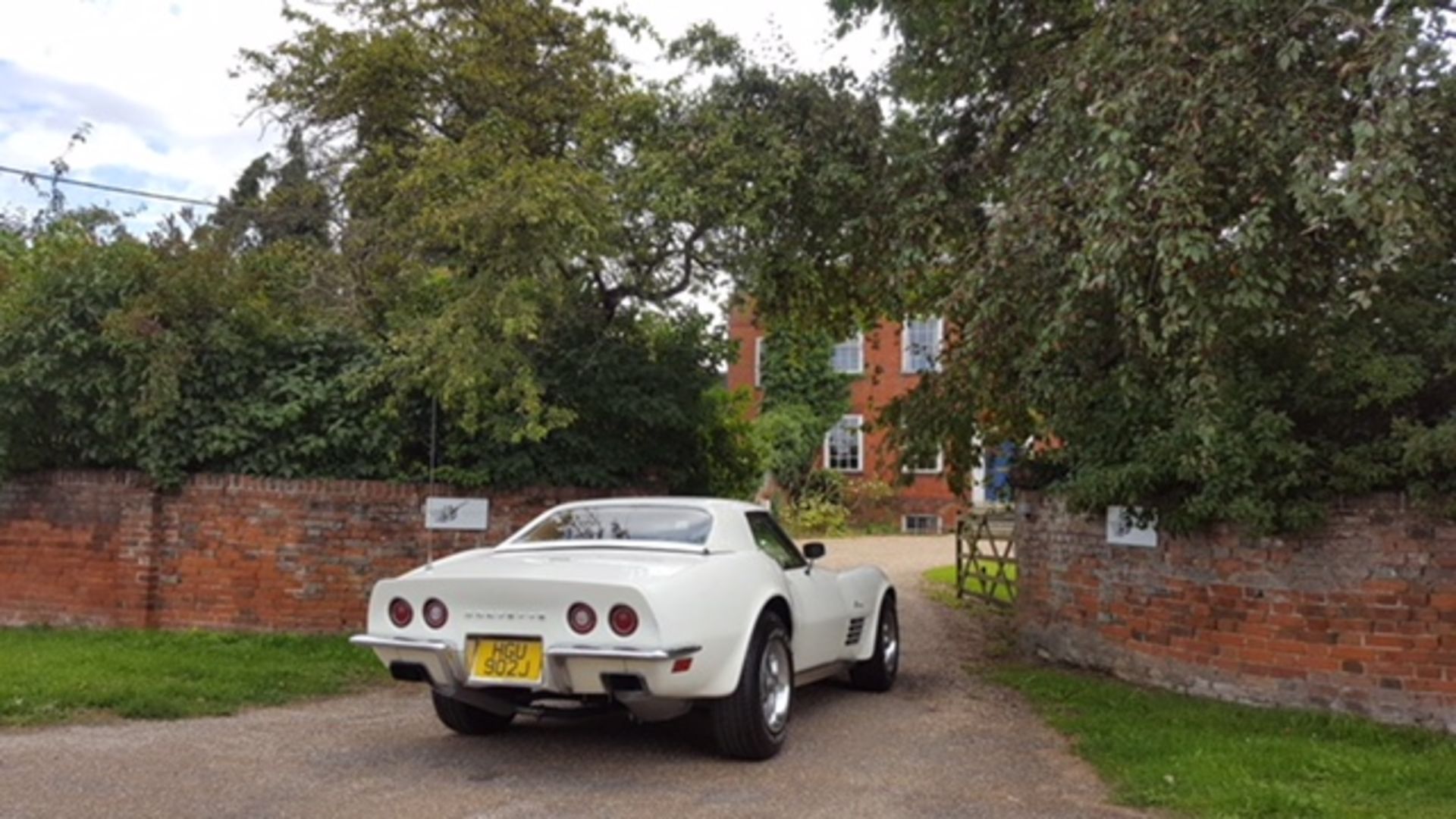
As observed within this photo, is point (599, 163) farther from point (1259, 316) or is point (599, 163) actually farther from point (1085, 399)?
point (1259, 316)

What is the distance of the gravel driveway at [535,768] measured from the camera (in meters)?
5.32

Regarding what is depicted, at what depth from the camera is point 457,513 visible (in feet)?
35.7

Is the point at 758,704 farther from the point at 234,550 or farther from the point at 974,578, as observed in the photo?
the point at 974,578

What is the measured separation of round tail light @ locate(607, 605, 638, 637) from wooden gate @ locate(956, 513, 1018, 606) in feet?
31.9

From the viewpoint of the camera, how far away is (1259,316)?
7.00 m

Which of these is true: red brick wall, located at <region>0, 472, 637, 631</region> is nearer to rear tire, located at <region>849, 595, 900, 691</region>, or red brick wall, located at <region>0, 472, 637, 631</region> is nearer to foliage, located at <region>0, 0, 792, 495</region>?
foliage, located at <region>0, 0, 792, 495</region>

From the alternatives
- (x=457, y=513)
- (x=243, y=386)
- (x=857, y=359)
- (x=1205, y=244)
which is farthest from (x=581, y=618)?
(x=857, y=359)

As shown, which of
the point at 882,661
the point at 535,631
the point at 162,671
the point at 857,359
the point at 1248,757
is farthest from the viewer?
the point at 857,359

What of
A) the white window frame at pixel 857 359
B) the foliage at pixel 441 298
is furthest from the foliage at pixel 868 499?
the foliage at pixel 441 298

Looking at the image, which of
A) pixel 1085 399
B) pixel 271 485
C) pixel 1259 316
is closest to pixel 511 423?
pixel 271 485

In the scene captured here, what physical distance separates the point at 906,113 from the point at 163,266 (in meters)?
6.88

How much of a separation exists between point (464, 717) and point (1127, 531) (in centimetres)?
504

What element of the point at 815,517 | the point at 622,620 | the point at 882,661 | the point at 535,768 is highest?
the point at 815,517

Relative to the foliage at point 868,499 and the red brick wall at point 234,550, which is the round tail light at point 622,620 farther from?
the foliage at point 868,499
